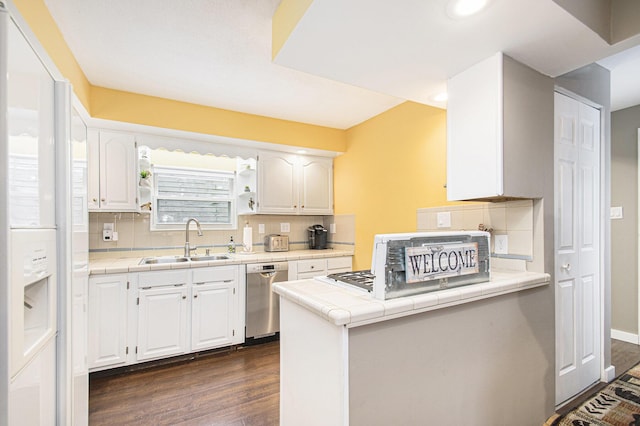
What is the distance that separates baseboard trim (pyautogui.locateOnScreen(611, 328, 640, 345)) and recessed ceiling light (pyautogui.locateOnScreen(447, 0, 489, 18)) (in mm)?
3596

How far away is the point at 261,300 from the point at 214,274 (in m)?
0.55

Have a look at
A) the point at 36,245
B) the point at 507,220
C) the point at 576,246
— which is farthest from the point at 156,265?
the point at 576,246

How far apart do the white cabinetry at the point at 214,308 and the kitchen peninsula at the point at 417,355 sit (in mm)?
1514

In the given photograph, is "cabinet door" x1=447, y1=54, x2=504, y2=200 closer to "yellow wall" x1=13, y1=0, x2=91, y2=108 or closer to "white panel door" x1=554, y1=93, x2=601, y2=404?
"white panel door" x1=554, y1=93, x2=601, y2=404

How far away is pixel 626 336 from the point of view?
9.99 ft

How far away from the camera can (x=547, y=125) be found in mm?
1811

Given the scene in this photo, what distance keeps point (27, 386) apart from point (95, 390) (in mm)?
1670

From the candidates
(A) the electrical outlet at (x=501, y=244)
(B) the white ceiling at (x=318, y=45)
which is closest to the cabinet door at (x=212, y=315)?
(B) the white ceiling at (x=318, y=45)

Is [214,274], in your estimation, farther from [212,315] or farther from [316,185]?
[316,185]

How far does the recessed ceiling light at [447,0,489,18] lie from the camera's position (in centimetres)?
121

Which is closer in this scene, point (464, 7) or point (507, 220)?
point (464, 7)

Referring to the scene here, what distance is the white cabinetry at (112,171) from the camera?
274 centimetres


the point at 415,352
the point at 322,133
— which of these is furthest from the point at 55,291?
the point at 322,133

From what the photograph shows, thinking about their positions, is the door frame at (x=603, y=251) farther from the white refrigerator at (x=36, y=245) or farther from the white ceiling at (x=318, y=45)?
the white refrigerator at (x=36, y=245)
